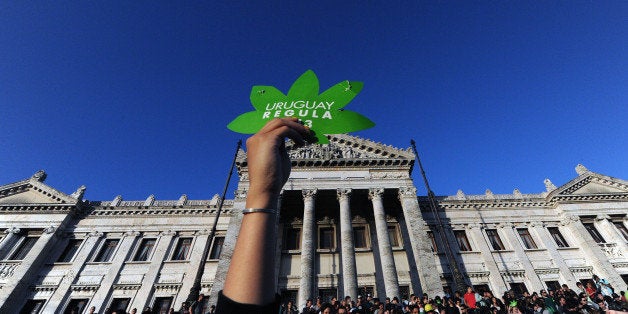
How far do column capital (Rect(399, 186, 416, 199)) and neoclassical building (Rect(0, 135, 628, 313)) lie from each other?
0.27 feet

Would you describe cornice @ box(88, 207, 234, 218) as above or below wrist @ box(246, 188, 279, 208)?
above

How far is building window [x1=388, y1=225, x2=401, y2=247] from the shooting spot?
2125cm

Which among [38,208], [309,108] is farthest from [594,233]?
[38,208]

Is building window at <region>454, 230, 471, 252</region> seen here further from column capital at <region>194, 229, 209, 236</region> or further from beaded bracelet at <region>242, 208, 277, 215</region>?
beaded bracelet at <region>242, 208, 277, 215</region>

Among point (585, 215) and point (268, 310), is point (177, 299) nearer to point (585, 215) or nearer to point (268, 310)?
point (268, 310)

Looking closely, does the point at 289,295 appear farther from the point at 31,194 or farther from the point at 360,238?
the point at 31,194

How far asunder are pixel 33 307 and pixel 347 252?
2042 cm

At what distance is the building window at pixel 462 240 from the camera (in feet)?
69.9

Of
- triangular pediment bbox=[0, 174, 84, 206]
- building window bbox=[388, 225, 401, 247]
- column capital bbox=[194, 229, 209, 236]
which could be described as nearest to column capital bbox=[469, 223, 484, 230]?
building window bbox=[388, 225, 401, 247]

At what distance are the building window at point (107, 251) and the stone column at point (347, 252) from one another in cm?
1694

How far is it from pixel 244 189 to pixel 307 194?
15.2ft

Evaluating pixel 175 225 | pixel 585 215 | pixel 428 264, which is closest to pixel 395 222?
pixel 428 264

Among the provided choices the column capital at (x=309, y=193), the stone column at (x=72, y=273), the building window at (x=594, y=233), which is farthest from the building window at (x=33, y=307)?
the building window at (x=594, y=233)

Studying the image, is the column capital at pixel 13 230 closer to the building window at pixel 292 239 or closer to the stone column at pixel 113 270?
the stone column at pixel 113 270
